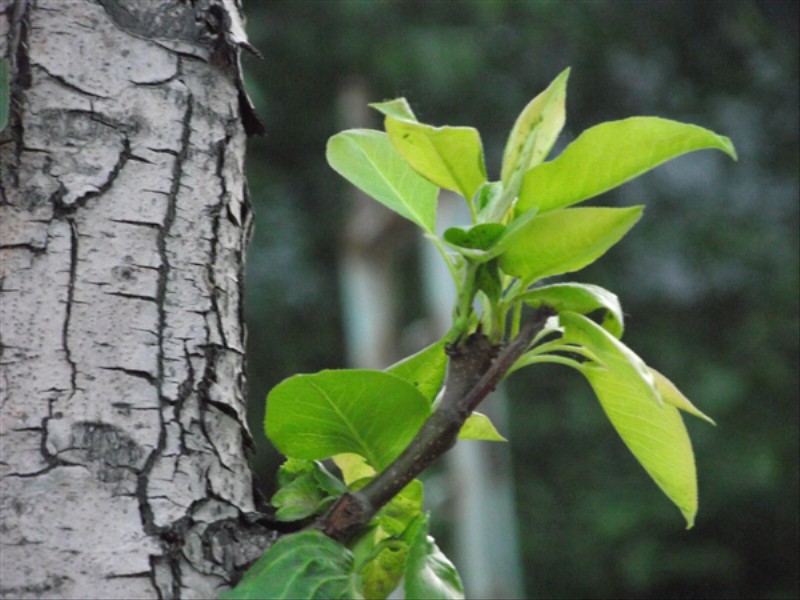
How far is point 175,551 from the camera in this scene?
0.47m

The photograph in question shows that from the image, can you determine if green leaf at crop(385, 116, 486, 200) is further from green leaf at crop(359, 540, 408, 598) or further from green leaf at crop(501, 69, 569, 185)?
green leaf at crop(359, 540, 408, 598)

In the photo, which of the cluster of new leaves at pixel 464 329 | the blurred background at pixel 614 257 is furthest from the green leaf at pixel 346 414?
the blurred background at pixel 614 257

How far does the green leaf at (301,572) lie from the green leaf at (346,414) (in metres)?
0.04

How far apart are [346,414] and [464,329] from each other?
64 mm

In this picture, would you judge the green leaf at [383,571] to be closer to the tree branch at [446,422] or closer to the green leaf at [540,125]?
the tree branch at [446,422]

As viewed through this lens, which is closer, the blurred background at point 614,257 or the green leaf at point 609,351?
the green leaf at point 609,351

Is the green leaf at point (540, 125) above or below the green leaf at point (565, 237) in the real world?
above

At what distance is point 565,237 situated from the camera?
46cm

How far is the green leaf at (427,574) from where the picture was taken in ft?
1.48

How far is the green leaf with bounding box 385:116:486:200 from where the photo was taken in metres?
0.46

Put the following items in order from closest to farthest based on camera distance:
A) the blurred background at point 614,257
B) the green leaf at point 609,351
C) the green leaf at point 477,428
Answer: the green leaf at point 609,351
the green leaf at point 477,428
the blurred background at point 614,257

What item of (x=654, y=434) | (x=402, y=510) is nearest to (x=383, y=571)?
(x=402, y=510)

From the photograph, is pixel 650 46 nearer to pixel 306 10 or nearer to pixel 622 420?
pixel 306 10

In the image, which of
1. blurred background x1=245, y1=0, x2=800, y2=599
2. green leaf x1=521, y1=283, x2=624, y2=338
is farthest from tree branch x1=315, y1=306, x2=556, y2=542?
blurred background x1=245, y1=0, x2=800, y2=599
